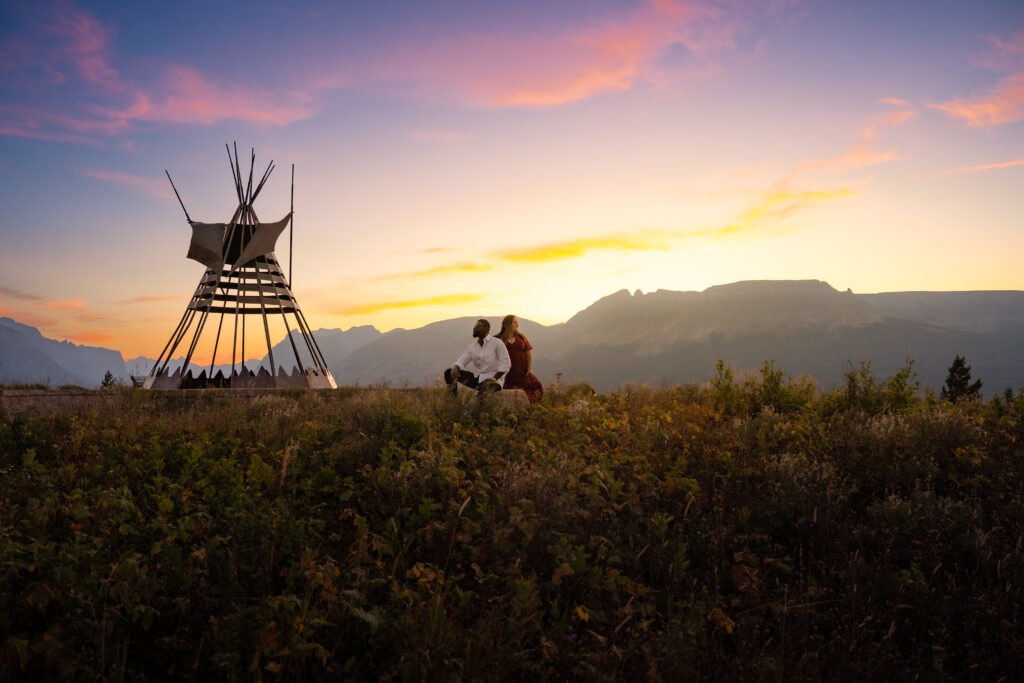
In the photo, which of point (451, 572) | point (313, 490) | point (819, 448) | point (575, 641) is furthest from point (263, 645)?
point (819, 448)

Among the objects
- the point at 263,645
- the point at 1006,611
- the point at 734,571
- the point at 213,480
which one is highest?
the point at 213,480

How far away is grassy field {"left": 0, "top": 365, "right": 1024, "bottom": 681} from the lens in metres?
3.51

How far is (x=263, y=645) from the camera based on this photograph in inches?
127

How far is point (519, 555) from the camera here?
4.62 meters

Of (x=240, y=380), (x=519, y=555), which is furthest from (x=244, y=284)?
(x=519, y=555)

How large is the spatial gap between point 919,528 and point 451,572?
4.13m

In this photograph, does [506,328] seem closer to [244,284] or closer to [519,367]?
[519,367]

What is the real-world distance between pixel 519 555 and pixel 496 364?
221 inches

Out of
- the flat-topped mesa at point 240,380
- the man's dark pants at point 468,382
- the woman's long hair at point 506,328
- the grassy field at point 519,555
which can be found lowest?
the grassy field at point 519,555

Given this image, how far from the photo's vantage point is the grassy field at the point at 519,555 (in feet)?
11.5

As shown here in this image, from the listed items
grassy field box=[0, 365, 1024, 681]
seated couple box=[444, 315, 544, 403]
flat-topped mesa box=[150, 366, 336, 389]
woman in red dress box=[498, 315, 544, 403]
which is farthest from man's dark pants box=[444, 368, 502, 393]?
flat-topped mesa box=[150, 366, 336, 389]

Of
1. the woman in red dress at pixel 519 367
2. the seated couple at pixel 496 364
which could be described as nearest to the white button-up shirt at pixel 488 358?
the seated couple at pixel 496 364

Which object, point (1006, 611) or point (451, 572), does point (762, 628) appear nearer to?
point (1006, 611)

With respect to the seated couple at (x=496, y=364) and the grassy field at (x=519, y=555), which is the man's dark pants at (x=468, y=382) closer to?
the seated couple at (x=496, y=364)
